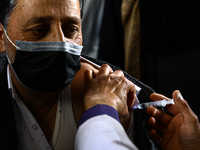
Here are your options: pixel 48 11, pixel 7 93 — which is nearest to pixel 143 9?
pixel 48 11

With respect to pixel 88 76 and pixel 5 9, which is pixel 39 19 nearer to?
pixel 5 9

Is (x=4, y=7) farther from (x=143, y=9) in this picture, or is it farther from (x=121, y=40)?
(x=121, y=40)

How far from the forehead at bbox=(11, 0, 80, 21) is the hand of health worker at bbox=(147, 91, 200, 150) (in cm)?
58

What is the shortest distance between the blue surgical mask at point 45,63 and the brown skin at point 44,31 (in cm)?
4

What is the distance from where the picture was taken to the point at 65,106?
3.91 feet

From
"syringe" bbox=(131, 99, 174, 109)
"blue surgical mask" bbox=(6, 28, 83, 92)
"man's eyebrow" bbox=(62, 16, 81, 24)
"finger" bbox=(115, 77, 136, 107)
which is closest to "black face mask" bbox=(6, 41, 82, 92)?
"blue surgical mask" bbox=(6, 28, 83, 92)

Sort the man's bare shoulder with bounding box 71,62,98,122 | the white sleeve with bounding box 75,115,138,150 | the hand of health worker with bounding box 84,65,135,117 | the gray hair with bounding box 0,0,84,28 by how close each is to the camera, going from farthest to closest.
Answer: the man's bare shoulder with bounding box 71,62,98,122 < the gray hair with bounding box 0,0,84,28 < the hand of health worker with bounding box 84,65,135,117 < the white sleeve with bounding box 75,115,138,150

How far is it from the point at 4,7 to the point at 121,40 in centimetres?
129

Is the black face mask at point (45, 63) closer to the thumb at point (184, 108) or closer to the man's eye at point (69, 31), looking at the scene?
the man's eye at point (69, 31)

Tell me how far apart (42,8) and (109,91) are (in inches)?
17.2

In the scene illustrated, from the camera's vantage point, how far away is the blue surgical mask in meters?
1.02

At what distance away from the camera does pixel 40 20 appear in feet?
3.41

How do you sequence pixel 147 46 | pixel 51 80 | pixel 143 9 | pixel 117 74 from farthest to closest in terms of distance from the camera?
1. pixel 147 46
2. pixel 143 9
3. pixel 117 74
4. pixel 51 80

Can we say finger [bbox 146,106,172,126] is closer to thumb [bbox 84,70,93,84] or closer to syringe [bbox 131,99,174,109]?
syringe [bbox 131,99,174,109]
